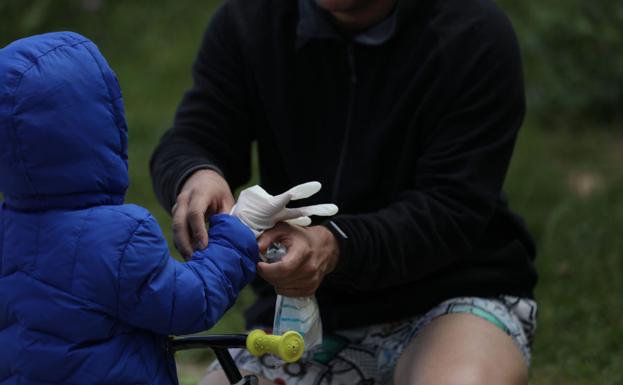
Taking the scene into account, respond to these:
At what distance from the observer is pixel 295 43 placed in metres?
2.62

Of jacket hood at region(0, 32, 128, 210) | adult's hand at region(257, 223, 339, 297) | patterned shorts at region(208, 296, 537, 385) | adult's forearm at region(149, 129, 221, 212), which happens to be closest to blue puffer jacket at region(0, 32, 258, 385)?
jacket hood at region(0, 32, 128, 210)

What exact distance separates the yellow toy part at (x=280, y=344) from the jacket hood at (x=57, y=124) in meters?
0.38

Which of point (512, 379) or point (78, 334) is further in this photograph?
point (512, 379)

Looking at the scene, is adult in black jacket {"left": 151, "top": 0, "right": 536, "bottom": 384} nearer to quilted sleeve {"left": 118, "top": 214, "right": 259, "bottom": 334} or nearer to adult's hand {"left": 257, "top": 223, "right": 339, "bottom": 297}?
adult's hand {"left": 257, "top": 223, "right": 339, "bottom": 297}

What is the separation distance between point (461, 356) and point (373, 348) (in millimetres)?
352

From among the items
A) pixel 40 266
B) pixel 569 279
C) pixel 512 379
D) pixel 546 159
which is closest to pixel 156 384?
pixel 40 266

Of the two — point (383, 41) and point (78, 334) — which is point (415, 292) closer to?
point (383, 41)

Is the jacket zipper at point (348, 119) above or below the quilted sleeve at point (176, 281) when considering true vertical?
below

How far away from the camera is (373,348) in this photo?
256 centimetres

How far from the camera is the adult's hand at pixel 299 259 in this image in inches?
79.7

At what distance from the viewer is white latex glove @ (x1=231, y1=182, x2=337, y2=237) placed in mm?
1992

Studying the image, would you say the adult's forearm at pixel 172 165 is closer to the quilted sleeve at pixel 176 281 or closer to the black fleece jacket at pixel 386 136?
the black fleece jacket at pixel 386 136

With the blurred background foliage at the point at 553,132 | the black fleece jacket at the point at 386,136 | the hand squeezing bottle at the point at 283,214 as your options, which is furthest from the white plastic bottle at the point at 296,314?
the blurred background foliage at the point at 553,132

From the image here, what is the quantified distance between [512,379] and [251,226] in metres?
0.70
